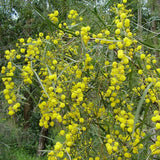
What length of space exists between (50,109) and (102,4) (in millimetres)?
591

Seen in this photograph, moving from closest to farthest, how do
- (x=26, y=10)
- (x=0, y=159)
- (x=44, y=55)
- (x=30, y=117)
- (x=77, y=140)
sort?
(x=44, y=55) → (x=77, y=140) → (x=26, y=10) → (x=0, y=159) → (x=30, y=117)

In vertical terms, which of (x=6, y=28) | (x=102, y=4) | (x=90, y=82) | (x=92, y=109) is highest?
(x=6, y=28)

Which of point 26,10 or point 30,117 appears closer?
point 26,10

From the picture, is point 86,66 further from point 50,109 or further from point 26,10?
point 26,10

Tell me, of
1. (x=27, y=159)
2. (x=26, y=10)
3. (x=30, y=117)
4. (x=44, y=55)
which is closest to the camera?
(x=44, y=55)

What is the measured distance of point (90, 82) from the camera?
2.87ft

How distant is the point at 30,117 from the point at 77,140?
3.26 metres

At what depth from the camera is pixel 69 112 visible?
821 mm

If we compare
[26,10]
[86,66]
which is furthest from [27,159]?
[86,66]

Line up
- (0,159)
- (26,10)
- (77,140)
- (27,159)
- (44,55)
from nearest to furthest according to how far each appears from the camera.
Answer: (44,55)
(77,140)
(26,10)
(0,159)
(27,159)

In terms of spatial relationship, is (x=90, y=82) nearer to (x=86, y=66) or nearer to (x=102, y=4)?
(x=86, y=66)

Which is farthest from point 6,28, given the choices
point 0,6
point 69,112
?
point 69,112

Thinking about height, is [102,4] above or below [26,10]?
below

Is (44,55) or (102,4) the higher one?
(102,4)
